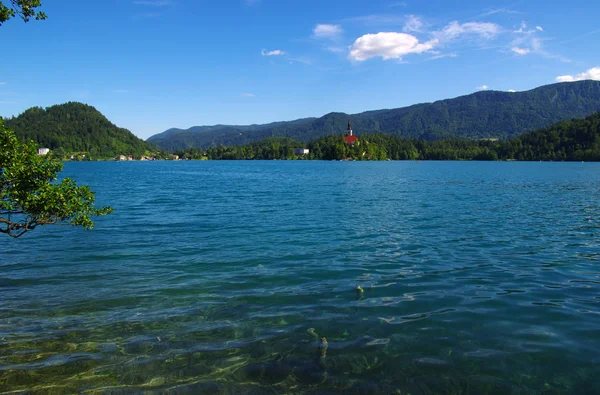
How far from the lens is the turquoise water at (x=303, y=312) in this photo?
8422mm

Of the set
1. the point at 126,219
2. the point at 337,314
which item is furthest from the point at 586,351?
the point at 126,219

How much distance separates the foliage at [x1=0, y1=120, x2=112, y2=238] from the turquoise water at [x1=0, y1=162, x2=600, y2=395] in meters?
3.35

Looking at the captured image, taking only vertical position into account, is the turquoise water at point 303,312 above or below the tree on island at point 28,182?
below

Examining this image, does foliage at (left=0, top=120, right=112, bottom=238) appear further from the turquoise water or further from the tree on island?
the turquoise water

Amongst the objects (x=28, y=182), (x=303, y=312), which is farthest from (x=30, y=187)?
(x=303, y=312)

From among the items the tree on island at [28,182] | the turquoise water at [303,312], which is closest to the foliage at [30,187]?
the tree on island at [28,182]

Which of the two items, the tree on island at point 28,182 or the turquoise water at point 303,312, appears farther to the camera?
the tree on island at point 28,182

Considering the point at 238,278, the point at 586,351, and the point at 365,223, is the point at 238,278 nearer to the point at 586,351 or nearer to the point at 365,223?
the point at 586,351

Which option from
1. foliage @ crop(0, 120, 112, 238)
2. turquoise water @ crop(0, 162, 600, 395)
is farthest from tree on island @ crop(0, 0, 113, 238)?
turquoise water @ crop(0, 162, 600, 395)

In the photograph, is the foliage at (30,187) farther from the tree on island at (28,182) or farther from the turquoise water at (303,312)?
the turquoise water at (303,312)

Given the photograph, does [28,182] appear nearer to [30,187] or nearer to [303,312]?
[30,187]

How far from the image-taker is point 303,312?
11.9 m

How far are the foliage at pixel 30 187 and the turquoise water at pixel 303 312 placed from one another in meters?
3.35

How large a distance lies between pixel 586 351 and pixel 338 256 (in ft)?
35.1
